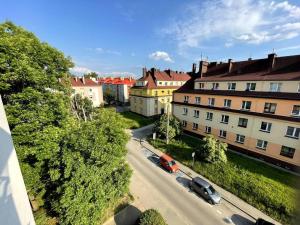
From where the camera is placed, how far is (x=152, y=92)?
38938 millimetres

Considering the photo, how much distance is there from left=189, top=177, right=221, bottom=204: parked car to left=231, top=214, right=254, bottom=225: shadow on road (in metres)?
1.51

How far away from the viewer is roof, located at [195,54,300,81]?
59.1ft

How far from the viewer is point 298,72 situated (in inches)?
677

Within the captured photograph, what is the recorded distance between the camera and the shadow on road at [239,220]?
11.9 meters

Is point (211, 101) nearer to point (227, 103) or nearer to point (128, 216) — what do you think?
point (227, 103)

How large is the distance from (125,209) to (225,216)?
819 centimetres

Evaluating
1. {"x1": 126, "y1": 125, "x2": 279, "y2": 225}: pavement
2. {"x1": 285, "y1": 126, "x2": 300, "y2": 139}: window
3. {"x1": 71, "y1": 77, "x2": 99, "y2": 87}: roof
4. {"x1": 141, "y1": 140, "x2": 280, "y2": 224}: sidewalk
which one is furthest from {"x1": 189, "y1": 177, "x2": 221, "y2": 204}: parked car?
{"x1": 71, "y1": 77, "x2": 99, "y2": 87}: roof

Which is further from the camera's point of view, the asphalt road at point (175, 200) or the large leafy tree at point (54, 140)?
the asphalt road at point (175, 200)

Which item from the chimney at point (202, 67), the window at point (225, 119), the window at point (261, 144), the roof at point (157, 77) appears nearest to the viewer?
the window at point (261, 144)

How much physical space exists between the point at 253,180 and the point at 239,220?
524 cm

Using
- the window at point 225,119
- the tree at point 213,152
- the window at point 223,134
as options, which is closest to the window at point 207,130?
the window at point 223,134

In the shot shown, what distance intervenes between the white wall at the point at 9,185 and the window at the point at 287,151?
2376 cm

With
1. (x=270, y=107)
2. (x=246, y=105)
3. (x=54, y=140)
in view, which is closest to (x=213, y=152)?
(x=246, y=105)

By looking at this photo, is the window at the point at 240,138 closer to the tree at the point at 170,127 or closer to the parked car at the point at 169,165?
the tree at the point at 170,127
